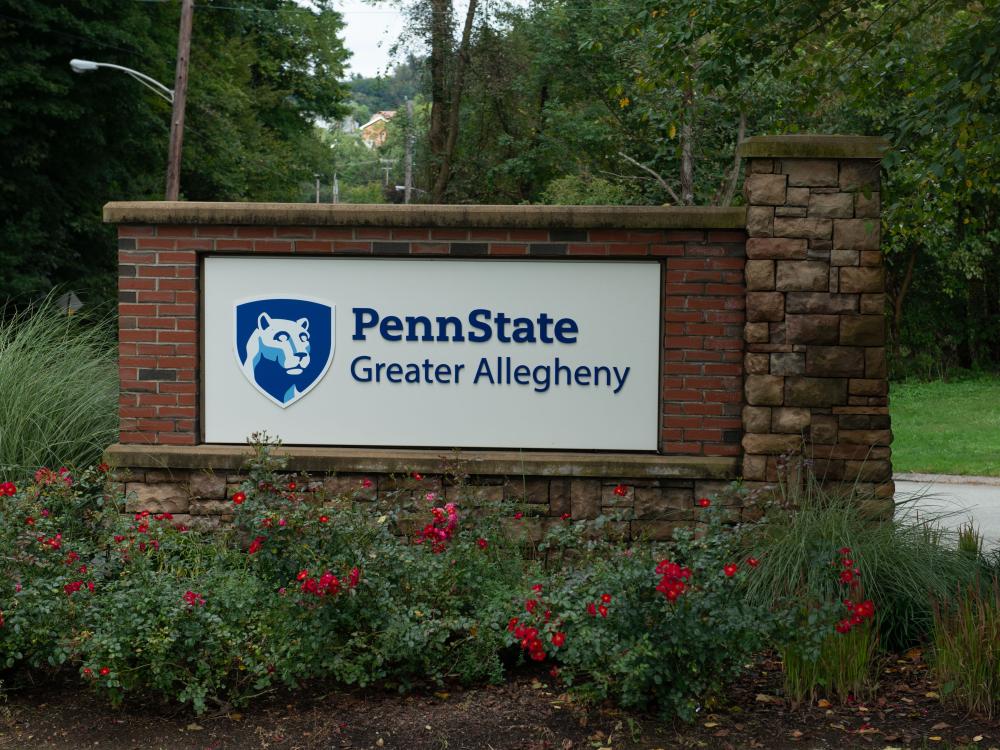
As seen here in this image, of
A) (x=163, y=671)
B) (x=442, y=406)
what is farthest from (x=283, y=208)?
(x=163, y=671)

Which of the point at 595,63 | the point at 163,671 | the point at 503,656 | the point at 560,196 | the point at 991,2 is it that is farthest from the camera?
the point at 595,63

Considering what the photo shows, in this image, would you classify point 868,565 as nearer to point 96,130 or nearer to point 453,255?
point 453,255

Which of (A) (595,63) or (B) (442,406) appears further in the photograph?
(A) (595,63)

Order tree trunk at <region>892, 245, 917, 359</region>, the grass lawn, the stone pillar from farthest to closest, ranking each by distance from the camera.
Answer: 1. tree trunk at <region>892, 245, 917, 359</region>
2. the grass lawn
3. the stone pillar

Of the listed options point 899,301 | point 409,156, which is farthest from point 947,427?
point 409,156

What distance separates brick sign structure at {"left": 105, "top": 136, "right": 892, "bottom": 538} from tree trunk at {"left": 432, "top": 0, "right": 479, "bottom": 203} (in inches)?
938

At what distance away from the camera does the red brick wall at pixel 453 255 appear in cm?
682

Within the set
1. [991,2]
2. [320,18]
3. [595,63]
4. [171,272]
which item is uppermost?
[320,18]

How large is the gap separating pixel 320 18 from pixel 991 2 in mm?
37864

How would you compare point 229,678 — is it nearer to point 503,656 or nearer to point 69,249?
point 503,656

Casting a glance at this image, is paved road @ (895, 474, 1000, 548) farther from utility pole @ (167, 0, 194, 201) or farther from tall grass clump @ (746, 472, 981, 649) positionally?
utility pole @ (167, 0, 194, 201)

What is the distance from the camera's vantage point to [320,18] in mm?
41875

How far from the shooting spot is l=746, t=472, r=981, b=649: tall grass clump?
5.47 m

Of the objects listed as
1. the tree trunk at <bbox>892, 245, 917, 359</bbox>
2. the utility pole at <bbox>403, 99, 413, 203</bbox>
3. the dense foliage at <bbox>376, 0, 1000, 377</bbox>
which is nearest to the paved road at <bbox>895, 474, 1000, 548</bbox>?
the dense foliage at <bbox>376, 0, 1000, 377</bbox>
